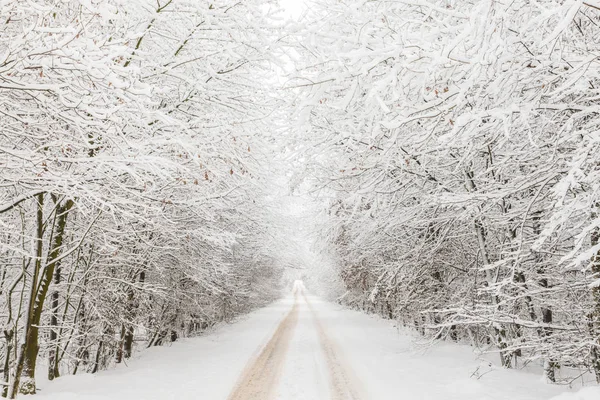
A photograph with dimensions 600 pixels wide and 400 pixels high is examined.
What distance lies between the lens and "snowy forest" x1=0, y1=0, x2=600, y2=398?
319cm

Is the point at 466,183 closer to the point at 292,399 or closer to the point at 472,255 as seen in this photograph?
the point at 472,255

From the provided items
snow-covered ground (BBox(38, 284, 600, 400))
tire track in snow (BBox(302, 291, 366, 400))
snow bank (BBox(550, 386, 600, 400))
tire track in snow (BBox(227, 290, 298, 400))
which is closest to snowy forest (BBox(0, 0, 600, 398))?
snow bank (BBox(550, 386, 600, 400))

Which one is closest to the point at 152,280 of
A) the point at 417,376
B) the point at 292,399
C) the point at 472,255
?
the point at 292,399

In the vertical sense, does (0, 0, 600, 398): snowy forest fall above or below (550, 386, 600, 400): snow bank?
above

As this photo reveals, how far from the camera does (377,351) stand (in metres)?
12.5

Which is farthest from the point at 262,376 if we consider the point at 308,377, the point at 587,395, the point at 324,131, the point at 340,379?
the point at 587,395

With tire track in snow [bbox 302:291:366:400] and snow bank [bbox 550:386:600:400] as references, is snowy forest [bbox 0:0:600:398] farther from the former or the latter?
tire track in snow [bbox 302:291:366:400]

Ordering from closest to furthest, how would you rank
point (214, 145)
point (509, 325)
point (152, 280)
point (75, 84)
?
1. point (75, 84)
2. point (214, 145)
3. point (509, 325)
4. point (152, 280)

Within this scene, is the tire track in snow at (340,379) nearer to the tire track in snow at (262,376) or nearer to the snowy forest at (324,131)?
the tire track in snow at (262,376)

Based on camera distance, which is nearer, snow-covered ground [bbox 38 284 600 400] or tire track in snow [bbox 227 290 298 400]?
snow-covered ground [bbox 38 284 600 400]

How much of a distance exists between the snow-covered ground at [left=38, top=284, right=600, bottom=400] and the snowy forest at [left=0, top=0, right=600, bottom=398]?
70 centimetres

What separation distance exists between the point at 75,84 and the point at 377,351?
1158 centimetres

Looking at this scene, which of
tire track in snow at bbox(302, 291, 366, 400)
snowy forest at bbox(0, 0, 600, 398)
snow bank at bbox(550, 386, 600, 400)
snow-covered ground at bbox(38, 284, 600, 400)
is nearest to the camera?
snowy forest at bbox(0, 0, 600, 398)

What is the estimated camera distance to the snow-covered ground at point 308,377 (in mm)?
6861
